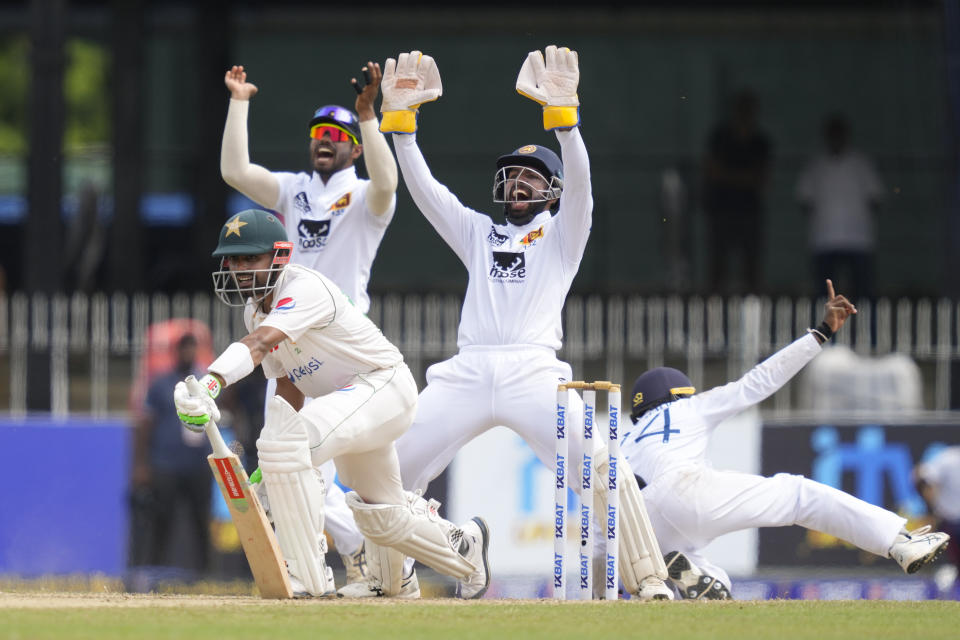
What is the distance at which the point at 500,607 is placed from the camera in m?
6.50

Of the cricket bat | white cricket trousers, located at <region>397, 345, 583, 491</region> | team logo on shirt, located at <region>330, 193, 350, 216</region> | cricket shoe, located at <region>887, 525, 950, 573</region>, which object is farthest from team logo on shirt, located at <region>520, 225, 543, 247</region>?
cricket shoe, located at <region>887, 525, 950, 573</region>

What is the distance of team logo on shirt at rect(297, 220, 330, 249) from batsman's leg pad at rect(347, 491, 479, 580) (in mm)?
1349

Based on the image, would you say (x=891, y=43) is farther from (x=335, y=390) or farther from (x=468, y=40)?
(x=335, y=390)

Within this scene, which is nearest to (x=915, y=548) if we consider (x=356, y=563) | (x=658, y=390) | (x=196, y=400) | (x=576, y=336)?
(x=658, y=390)

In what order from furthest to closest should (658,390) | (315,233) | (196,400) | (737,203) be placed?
(737,203) < (658,390) < (315,233) < (196,400)

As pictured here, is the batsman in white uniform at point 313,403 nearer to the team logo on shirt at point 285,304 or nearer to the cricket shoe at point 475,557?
the team logo on shirt at point 285,304

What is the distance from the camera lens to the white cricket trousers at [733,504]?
7.52 meters

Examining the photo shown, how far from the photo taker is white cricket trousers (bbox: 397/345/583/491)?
695 cm

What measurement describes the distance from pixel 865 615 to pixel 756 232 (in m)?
9.32

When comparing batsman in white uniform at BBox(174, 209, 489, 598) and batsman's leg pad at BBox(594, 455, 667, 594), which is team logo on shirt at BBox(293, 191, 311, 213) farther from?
batsman's leg pad at BBox(594, 455, 667, 594)

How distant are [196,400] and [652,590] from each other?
2204 mm

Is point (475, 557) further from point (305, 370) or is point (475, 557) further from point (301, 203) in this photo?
point (301, 203)

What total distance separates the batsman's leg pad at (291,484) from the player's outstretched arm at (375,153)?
144cm

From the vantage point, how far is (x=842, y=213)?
14305 mm
